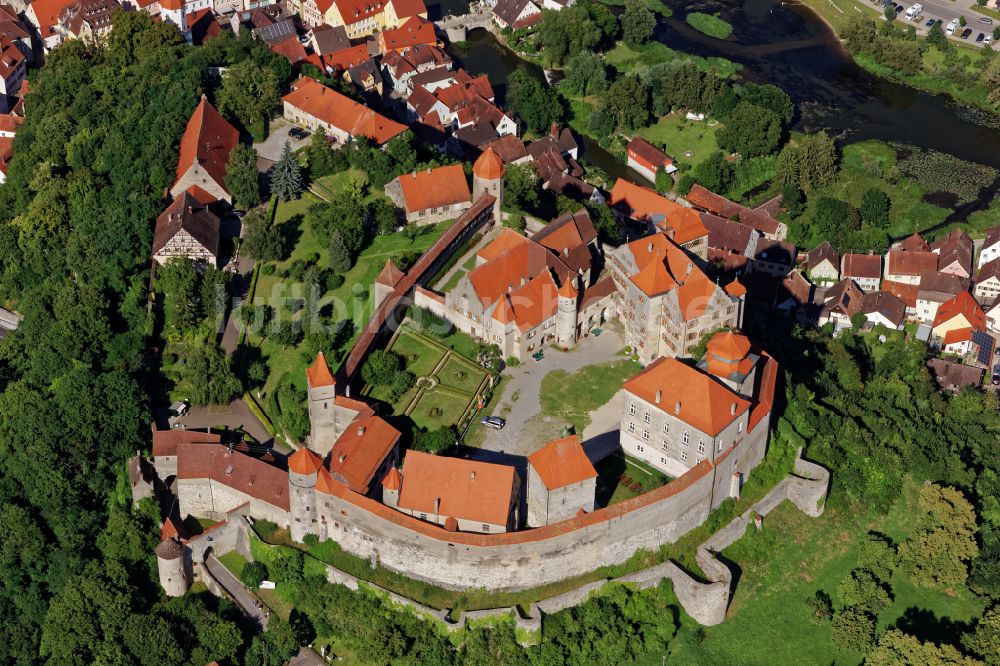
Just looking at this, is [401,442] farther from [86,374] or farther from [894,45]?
[894,45]

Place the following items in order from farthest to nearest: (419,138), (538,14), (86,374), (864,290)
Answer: (538,14) < (419,138) < (864,290) < (86,374)

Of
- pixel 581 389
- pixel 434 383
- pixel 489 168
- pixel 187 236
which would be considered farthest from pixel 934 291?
pixel 187 236

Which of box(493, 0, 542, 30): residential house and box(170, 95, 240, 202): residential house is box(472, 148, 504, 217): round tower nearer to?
box(170, 95, 240, 202): residential house

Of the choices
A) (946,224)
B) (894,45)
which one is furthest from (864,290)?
(894,45)

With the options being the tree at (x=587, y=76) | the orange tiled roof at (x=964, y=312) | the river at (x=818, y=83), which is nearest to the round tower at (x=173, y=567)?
the orange tiled roof at (x=964, y=312)

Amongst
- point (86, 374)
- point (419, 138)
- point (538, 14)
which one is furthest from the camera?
point (538, 14)
